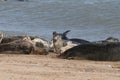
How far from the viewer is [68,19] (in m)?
23.0

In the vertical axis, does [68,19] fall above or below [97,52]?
above

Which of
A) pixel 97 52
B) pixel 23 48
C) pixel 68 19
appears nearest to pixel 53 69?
pixel 97 52

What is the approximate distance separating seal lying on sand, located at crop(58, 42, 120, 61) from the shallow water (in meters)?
5.35

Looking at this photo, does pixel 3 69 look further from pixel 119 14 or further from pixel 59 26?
pixel 119 14

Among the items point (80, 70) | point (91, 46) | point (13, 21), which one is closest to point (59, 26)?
point (13, 21)

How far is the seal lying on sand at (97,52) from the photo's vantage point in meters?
12.0

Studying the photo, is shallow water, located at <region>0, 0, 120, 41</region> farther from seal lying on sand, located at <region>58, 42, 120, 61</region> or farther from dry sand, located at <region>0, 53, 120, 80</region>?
dry sand, located at <region>0, 53, 120, 80</region>

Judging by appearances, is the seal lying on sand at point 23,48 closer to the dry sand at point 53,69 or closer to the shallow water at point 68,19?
the dry sand at point 53,69

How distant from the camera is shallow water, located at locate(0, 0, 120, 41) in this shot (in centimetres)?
1928

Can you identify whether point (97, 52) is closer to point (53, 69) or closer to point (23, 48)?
point (23, 48)

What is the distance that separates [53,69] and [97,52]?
8.02ft

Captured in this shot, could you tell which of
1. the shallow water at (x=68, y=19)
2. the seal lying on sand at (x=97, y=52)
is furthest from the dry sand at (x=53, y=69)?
the shallow water at (x=68, y=19)

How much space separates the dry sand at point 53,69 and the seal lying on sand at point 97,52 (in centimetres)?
39

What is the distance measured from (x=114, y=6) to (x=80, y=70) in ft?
56.0
